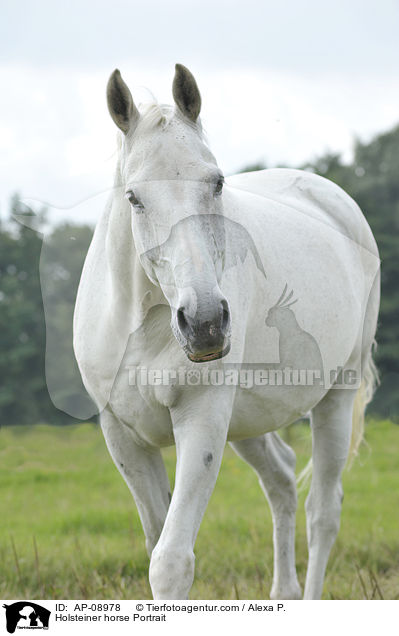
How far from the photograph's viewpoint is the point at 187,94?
2.75 meters

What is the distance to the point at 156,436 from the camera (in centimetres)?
309

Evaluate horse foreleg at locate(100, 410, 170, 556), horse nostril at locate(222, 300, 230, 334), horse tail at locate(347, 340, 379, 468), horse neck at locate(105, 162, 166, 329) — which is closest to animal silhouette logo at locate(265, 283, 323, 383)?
horse neck at locate(105, 162, 166, 329)

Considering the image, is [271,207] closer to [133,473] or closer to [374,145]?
[133,473]

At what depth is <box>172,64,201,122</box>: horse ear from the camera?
2697 mm

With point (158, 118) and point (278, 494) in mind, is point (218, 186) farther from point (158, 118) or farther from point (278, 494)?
point (278, 494)

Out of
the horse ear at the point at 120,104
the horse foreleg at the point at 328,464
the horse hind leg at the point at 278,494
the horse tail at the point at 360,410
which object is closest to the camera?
the horse ear at the point at 120,104

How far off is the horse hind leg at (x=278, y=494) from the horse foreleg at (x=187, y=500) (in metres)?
1.71

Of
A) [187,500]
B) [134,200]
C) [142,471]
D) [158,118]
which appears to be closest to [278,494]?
A: [142,471]

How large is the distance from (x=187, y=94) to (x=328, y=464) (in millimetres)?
2514

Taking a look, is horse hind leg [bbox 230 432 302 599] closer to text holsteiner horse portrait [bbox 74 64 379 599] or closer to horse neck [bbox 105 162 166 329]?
text holsteiner horse portrait [bbox 74 64 379 599]
